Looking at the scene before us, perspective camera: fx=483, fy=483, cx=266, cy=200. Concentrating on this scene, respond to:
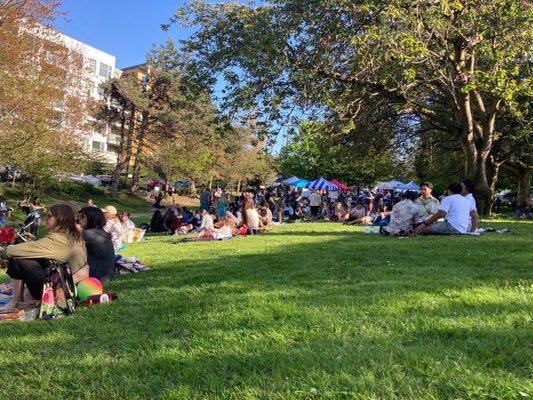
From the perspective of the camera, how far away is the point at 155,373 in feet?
10.5

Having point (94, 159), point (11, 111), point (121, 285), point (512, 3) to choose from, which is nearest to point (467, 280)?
point (121, 285)

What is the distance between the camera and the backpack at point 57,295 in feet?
16.7

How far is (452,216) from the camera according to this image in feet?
35.3

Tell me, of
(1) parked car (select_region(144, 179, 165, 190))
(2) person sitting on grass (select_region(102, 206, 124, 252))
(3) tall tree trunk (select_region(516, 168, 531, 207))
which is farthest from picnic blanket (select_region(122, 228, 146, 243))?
(1) parked car (select_region(144, 179, 165, 190))

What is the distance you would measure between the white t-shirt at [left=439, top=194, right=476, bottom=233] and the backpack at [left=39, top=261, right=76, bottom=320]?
8.08 metres

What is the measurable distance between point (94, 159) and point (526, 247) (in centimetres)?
3699

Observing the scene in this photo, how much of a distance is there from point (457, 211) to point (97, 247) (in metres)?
7.68

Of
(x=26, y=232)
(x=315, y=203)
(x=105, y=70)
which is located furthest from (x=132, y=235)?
(x=105, y=70)

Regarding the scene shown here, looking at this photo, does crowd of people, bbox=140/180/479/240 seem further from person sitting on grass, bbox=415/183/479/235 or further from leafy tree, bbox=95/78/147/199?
leafy tree, bbox=95/78/147/199

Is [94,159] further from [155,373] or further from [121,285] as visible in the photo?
[155,373]

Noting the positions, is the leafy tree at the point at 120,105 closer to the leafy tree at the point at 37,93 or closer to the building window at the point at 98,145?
the leafy tree at the point at 37,93

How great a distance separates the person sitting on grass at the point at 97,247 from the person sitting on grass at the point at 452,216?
281 inches

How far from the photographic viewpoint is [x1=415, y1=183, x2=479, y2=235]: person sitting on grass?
34.7 feet

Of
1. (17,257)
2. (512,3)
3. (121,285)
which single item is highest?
(512,3)
